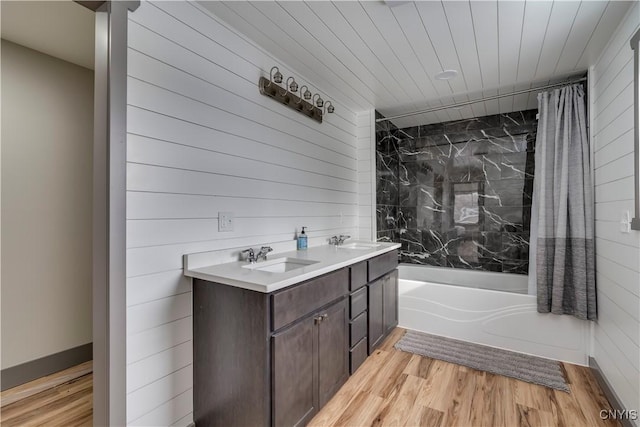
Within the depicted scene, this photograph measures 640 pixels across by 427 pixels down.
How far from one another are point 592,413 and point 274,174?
2547 millimetres

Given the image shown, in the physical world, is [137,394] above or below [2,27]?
below

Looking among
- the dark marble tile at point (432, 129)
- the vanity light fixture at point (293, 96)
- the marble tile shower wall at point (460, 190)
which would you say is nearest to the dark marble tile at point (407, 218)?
the marble tile shower wall at point (460, 190)

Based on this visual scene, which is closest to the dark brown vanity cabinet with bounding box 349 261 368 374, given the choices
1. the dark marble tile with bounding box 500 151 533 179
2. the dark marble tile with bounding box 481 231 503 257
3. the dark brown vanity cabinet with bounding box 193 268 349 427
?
the dark brown vanity cabinet with bounding box 193 268 349 427

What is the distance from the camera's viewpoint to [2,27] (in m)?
1.87

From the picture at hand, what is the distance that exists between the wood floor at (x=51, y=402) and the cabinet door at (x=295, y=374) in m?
1.20

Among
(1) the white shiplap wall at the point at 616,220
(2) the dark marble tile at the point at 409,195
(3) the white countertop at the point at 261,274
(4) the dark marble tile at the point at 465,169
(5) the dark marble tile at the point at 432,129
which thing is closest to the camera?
(3) the white countertop at the point at 261,274

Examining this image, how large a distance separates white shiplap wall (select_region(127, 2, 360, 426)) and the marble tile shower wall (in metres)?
1.86

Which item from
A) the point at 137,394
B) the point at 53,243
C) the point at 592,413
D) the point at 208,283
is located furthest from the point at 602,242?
the point at 53,243

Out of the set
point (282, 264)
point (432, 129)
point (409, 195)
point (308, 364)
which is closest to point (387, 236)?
point (409, 195)

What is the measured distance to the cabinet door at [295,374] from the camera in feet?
4.73

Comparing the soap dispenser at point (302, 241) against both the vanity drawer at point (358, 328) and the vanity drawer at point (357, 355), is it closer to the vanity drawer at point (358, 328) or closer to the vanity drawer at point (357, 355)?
the vanity drawer at point (358, 328)

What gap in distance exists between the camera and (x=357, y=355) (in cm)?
226

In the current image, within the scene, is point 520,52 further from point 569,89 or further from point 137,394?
point 137,394

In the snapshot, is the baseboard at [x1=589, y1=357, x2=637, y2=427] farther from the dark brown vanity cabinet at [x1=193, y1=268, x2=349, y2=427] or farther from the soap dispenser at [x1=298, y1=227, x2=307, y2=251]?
the soap dispenser at [x1=298, y1=227, x2=307, y2=251]
